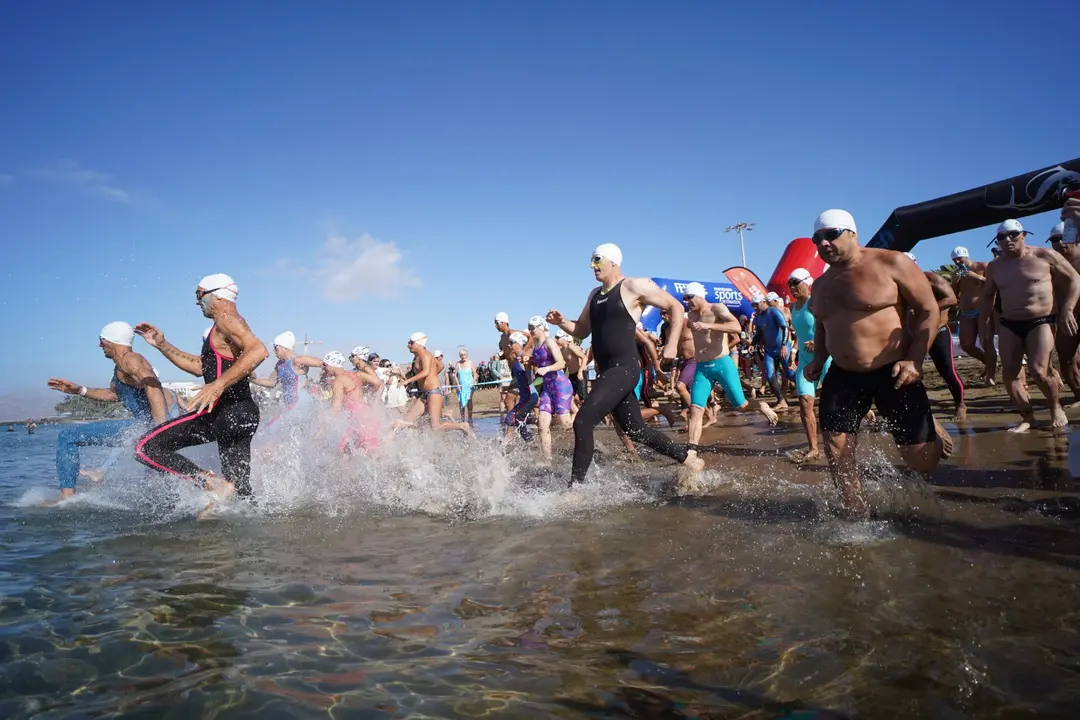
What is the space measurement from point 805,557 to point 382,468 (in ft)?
16.6

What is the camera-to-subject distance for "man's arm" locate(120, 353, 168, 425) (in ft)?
20.7

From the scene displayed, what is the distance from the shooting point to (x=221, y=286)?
5051mm

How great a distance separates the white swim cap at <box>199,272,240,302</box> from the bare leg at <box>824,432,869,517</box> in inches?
166

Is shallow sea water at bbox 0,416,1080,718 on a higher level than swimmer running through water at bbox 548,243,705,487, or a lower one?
lower

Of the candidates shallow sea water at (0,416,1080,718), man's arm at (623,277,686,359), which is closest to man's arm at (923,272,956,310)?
shallow sea water at (0,416,1080,718)

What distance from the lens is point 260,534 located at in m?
4.53

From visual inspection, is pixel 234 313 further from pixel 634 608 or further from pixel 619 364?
pixel 634 608

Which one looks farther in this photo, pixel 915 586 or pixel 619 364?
pixel 619 364

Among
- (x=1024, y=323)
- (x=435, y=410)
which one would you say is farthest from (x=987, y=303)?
(x=435, y=410)

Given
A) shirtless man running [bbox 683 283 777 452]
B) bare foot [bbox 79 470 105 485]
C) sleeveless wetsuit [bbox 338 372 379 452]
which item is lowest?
bare foot [bbox 79 470 105 485]

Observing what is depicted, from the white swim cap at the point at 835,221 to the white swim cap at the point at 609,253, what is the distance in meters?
1.73

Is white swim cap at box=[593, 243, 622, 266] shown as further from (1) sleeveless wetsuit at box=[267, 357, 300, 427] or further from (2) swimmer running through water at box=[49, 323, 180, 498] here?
(1) sleeveless wetsuit at box=[267, 357, 300, 427]

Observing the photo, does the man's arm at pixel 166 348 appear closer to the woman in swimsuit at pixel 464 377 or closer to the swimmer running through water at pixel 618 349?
the swimmer running through water at pixel 618 349

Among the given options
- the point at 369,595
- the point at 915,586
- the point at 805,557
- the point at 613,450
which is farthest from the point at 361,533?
the point at 613,450
